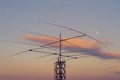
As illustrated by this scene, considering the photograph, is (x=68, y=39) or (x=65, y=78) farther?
(x=65, y=78)

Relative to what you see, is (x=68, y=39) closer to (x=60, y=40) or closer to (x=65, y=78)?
(x=60, y=40)

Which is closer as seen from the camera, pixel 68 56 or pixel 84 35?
pixel 84 35

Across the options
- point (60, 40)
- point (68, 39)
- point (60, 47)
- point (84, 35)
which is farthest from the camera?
point (60, 47)

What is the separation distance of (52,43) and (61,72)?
539 cm

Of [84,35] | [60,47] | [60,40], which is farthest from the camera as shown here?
[60,47]

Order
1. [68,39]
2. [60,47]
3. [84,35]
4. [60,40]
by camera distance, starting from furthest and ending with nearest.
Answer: [60,47], [60,40], [68,39], [84,35]

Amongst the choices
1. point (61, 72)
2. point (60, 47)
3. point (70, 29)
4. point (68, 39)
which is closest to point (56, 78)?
point (61, 72)

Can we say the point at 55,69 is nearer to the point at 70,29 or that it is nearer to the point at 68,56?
the point at 68,56

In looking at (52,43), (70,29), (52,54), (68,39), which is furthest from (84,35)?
(52,54)

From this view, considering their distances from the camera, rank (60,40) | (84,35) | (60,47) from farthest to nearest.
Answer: (60,47), (60,40), (84,35)

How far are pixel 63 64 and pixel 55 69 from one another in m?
1.49

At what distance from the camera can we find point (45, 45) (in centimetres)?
4125

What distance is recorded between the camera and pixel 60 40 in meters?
42.9

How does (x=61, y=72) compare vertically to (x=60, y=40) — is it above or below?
below
